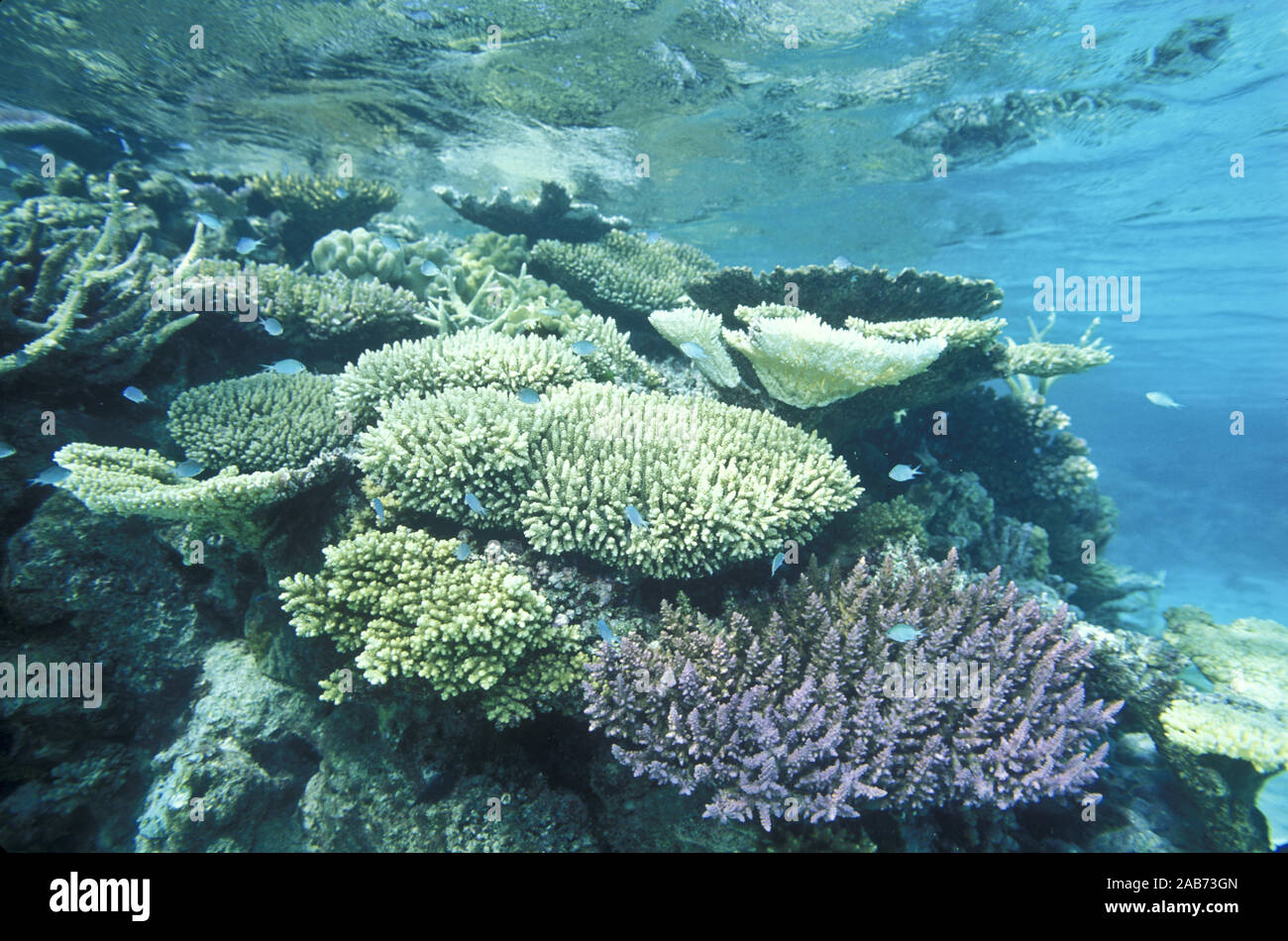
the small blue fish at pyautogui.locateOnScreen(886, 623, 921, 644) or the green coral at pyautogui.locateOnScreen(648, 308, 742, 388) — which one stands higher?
the green coral at pyautogui.locateOnScreen(648, 308, 742, 388)

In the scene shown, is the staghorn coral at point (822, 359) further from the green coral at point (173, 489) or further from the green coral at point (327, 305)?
the green coral at point (327, 305)

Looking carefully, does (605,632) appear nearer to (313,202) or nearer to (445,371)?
(445,371)

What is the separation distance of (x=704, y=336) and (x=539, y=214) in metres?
5.05

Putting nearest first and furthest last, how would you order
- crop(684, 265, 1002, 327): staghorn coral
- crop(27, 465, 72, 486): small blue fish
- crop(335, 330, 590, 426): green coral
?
1. crop(27, 465, 72, 486): small blue fish
2. crop(335, 330, 590, 426): green coral
3. crop(684, 265, 1002, 327): staghorn coral

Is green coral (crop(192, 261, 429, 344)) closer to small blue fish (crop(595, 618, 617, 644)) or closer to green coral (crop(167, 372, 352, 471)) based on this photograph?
green coral (crop(167, 372, 352, 471))

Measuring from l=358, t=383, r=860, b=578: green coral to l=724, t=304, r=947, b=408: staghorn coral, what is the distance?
2.04 feet

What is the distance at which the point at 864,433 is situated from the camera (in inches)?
246

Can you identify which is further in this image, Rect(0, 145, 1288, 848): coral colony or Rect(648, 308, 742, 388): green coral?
Rect(648, 308, 742, 388): green coral

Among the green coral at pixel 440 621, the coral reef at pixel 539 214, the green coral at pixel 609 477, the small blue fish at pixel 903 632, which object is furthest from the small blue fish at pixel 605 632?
the coral reef at pixel 539 214

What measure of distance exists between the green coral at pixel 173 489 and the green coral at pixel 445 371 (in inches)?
31.6

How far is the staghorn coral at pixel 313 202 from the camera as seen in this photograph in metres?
8.97

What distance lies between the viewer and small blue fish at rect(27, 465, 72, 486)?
371cm

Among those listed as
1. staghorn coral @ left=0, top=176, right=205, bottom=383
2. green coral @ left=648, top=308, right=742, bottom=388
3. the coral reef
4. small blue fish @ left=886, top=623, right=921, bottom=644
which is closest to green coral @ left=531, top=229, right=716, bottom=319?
the coral reef

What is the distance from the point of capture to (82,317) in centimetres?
461
